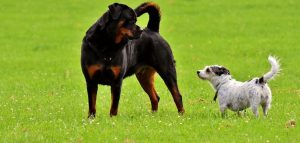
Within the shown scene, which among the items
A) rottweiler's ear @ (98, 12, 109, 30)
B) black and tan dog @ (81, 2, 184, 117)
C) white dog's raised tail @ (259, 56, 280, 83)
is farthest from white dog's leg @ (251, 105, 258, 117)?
rottweiler's ear @ (98, 12, 109, 30)

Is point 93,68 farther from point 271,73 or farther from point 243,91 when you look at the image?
point 271,73

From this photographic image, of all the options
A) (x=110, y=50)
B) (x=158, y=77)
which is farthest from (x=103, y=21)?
Answer: (x=158, y=77)

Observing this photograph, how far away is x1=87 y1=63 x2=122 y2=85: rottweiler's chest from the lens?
12.5 m

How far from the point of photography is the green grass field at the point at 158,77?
1106cm

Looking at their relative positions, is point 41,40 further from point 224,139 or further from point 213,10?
point 224,139

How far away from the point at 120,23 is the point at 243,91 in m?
2.47

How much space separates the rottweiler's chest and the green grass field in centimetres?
71

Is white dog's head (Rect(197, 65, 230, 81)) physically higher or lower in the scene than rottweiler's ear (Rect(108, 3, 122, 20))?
lower

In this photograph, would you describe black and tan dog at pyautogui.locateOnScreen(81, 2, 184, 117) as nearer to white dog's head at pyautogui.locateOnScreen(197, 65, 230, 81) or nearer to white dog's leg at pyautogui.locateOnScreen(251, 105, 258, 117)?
white dog's head at pyautogui.locateOnScreen(197, 65, 230, 81)

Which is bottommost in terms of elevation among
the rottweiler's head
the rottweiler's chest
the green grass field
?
the green grass field

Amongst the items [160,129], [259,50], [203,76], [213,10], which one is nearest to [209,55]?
[259,50]

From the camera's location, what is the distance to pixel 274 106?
595 inches

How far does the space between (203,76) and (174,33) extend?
19.4 metres

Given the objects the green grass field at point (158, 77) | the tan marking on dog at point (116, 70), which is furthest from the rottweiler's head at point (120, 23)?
the green grass field at point (158, 77)
